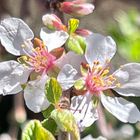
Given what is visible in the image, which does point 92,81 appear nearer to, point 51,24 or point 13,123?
point 51,24

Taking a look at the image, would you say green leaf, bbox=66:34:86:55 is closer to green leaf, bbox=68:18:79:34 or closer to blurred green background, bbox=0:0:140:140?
green leaf, bbox=68:18:79:34

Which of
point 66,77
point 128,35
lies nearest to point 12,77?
point 66,77

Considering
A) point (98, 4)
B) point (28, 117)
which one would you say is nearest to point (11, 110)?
point (28, 117)

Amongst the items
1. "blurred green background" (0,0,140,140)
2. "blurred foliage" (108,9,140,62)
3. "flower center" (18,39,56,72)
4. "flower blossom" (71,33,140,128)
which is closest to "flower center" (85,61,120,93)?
"flower blossom" (71,33,140,128)

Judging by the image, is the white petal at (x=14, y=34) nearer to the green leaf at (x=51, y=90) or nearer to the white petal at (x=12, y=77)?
the white petal at (x=12, y=77)

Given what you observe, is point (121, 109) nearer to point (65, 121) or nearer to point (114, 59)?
point (65, 121)
